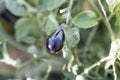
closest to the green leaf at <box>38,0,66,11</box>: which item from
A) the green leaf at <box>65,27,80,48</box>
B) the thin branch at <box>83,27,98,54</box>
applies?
the green leaf at <box>65,27,80,48</box>

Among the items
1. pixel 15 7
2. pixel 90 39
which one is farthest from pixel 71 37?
pixel 90 39

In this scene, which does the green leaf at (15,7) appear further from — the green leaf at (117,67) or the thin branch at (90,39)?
the green leaf at (117,67)

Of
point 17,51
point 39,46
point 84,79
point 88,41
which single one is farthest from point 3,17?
point 84,79

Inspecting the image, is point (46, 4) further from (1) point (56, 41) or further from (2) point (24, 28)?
(2) point (24, 28)

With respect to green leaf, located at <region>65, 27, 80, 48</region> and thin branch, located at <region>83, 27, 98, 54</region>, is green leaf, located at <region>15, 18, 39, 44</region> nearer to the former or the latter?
thin branch, located at <region>83, 27, 98, 54</region>

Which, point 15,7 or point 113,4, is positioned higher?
point 15,7

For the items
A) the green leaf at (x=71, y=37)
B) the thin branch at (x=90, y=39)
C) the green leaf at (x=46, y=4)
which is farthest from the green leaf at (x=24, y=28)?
the green leaf at (x=71, y=37)

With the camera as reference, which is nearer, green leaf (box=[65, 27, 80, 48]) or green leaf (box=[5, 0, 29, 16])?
green leaf (box=[65, 27, 80, 48])

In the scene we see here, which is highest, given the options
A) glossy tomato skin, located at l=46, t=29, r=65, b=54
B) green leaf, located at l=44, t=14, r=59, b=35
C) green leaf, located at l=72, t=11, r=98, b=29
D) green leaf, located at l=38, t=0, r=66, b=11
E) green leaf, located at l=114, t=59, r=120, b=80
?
green leaf, located at l=38, t=0, r=66, b=11

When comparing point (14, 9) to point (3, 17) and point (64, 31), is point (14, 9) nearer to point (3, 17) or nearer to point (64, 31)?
point (64, 31)
